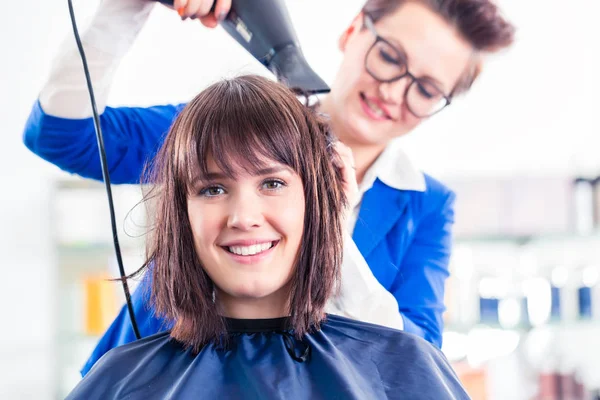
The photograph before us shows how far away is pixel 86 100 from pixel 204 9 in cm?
28

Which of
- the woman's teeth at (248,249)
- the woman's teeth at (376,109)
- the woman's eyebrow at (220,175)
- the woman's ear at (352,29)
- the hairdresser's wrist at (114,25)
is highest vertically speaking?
the woman's ear at (352,29)

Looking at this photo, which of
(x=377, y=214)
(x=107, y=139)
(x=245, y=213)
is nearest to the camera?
(x=245, y=213)

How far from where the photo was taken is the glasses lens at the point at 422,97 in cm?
135

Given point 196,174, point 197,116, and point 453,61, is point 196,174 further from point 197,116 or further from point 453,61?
point 453,61

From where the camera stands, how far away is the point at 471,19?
4.47 ft

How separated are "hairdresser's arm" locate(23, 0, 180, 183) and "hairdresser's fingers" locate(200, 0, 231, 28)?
0.12 meters

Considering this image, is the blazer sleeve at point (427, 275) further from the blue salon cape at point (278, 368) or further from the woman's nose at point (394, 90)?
the woman's nose at point (394, 90)

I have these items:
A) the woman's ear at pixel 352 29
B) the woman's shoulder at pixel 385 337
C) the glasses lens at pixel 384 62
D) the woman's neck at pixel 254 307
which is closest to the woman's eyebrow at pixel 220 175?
the woman's neck at pixel 254 307

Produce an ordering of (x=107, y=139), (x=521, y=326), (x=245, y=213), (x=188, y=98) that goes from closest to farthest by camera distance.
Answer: (x=245, y=213), (x=107, y=139), (x=521, y=326), (x=188, y=98)

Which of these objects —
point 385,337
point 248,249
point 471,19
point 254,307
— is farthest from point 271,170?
point 471,19

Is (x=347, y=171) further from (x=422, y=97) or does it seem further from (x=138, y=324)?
(x=138, y=324)

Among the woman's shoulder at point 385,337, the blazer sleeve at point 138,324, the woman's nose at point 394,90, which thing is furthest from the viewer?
the woman's nose at point 394,90

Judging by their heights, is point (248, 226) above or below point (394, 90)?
below

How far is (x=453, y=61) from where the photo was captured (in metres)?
1.37
